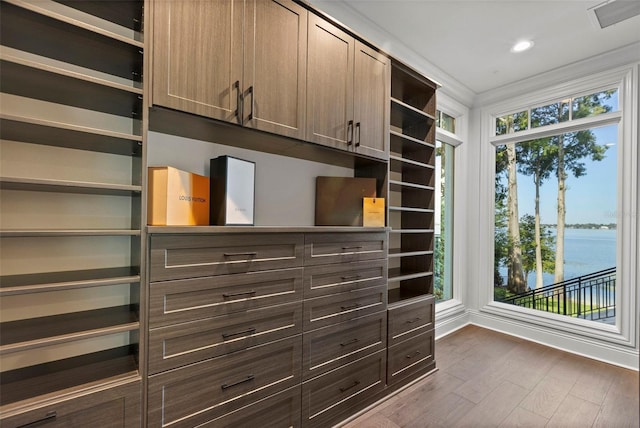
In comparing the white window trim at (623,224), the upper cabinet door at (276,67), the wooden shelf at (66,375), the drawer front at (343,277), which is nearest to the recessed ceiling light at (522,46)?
the white window trim at (623,224)

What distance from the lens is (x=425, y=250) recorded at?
108 inches

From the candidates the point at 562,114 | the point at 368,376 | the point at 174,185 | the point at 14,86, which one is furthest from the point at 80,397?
the point at 562,114

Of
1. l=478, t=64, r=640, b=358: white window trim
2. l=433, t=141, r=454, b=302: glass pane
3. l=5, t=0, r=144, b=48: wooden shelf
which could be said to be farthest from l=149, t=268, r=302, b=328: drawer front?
l=478, t=64, r=640, b=358: white window trim

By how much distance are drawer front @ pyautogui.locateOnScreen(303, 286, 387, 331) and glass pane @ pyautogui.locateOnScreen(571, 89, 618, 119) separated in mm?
2861

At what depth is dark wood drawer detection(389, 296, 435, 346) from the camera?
7.52 ft

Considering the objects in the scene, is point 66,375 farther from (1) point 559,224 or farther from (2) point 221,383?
(1) point 559,224

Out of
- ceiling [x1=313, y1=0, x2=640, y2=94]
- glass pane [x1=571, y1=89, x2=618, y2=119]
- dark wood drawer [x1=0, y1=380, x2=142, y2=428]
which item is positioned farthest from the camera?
glass pane [x1=571, y1=89, x2=618, y2=119]

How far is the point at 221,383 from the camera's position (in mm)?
1441

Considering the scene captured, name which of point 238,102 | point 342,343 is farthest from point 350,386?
point 238,102

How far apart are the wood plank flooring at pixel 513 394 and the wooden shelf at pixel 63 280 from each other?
161cm

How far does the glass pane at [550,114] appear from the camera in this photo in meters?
3.29

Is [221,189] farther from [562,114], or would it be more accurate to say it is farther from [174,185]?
[562,114]

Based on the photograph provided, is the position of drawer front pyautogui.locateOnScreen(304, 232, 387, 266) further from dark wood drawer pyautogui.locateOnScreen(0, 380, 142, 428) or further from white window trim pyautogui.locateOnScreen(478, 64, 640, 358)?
white window trim pyautogui.locateOnScreen(478, 64, 640, 358)

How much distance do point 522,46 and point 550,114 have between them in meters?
0.96
